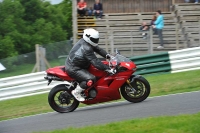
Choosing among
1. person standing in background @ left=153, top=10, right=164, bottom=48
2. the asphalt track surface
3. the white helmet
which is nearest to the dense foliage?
person standing in background @ left=153, top=10, right=164, bottom=48

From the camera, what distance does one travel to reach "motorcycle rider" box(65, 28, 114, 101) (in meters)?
12.1

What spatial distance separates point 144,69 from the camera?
18.6m

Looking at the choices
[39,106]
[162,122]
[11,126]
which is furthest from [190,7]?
[162,122]

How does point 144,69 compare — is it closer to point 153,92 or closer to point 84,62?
point 153,92

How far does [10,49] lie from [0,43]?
0.70 meters

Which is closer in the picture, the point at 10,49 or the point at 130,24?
the point at 130,24

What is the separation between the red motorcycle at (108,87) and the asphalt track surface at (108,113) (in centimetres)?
20

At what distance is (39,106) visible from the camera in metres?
15.0

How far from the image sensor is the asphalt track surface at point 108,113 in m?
10.5

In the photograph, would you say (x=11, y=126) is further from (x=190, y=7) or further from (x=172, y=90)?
(x=190, y=7)

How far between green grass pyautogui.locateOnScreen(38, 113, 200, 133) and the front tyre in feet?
10.3

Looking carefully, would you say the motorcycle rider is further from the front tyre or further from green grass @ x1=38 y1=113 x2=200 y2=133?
green grass @ x1=38 y1=113 x2=200 y2=133

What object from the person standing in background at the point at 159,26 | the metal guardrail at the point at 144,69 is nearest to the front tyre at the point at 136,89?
the metal guardrail at the point at 144,69

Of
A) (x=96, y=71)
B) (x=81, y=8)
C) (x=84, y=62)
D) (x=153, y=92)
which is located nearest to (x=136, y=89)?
(x=96, y=71)
